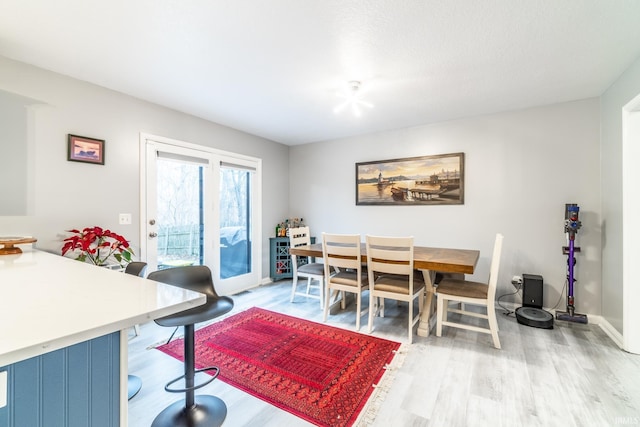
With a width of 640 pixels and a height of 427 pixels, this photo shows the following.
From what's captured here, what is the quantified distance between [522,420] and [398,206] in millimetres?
2806

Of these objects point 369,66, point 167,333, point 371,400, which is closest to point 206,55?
point 369,66

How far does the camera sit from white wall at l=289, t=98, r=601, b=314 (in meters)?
2.99

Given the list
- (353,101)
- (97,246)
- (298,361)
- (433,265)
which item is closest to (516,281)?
(433,265)

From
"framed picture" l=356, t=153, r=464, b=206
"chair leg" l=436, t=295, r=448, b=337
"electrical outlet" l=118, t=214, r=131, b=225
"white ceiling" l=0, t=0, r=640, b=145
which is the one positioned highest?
"white ceiling" l=0, t=0, r=640, b=145

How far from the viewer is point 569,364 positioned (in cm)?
212

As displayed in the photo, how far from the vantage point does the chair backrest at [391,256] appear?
2.42m

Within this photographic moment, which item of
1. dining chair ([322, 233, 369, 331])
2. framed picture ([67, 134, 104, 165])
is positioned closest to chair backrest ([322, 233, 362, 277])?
dining chair ([322, 233, 369, 331])

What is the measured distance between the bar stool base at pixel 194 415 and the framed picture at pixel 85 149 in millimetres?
2295

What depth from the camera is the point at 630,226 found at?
7.65 ft

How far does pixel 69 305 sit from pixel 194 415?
112cm

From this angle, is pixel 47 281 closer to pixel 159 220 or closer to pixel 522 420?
pixel 159 220

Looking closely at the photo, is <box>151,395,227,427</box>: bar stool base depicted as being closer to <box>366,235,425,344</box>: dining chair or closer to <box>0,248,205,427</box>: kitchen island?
<box>0,248,205,427</box>: kitchen island

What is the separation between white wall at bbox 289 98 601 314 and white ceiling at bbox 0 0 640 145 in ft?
1.12

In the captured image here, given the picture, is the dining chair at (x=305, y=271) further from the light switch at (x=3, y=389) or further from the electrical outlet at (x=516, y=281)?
the light switch at (x=3, y=389)
